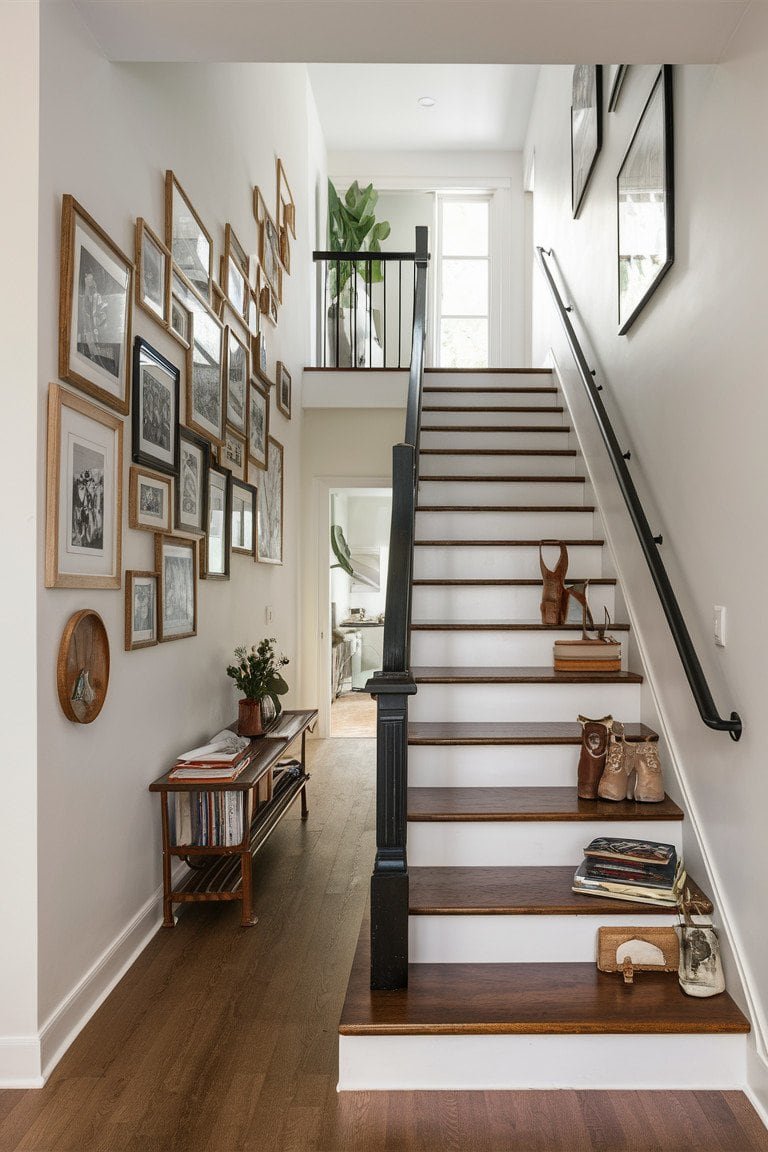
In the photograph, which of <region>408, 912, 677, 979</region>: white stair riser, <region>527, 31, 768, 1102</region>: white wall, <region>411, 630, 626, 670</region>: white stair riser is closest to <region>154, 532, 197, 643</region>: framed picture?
<region>411, 630, 626, 670</region>: white stair riser

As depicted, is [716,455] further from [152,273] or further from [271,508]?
[271,508]

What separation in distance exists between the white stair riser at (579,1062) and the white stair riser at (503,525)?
2482 mm

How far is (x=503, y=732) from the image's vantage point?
114 inches

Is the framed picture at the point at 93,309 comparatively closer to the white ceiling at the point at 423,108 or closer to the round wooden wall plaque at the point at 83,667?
the round wooden wall plaque at the point at 83,667

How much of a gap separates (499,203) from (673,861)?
7586 millimetres

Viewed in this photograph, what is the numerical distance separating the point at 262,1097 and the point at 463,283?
8.12 m

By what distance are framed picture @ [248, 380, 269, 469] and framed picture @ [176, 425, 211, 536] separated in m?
0.96

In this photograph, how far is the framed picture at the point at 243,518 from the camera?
4172 mm

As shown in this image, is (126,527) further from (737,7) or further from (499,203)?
(499,203)

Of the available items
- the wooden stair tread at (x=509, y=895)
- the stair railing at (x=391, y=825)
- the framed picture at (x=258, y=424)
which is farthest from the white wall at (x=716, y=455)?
the framed picture at (x=258, y=424)

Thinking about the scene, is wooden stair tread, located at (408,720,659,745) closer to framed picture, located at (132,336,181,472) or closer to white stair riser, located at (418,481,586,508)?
framed picture, located at (132,336,181,472)

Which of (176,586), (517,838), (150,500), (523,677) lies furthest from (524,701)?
(150,500)

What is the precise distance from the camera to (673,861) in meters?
2.44

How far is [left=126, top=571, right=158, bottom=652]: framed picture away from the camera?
2729 mm
